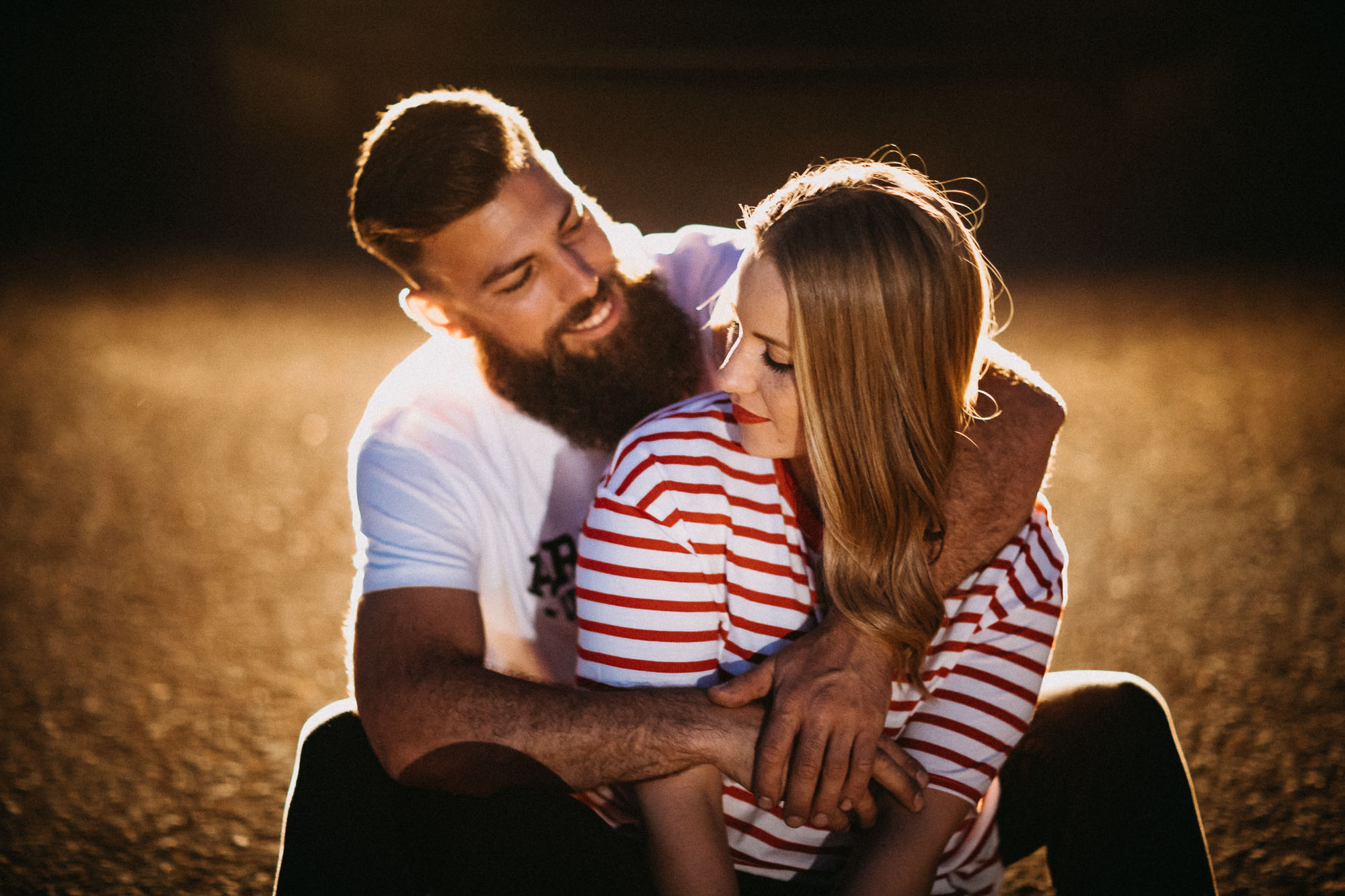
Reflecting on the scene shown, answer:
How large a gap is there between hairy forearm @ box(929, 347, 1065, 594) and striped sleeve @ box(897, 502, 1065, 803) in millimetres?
52

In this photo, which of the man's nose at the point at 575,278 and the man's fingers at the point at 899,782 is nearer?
the man's fingers at the point at 899,782

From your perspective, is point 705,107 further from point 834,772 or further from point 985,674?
point 834,772

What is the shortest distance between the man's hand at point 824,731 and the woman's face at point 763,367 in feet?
1.08

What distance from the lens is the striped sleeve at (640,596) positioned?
5.33 ft

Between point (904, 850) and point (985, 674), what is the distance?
31 centimetres

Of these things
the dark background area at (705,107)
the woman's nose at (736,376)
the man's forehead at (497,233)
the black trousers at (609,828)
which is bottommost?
the black trousers at (609,828)

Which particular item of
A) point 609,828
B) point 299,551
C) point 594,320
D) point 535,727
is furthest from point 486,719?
point 299,551

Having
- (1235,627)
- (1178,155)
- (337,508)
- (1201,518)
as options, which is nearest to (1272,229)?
(1178,155)

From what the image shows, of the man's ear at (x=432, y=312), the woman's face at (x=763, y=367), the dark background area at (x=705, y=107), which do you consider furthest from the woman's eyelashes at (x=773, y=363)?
the dark background area at (x=705, y=107)

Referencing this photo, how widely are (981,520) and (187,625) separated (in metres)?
3.31

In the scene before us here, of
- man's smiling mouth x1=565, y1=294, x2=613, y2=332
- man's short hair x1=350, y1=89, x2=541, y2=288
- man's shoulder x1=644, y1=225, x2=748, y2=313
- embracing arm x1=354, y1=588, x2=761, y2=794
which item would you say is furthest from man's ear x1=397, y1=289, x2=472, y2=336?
embracing arm x1=354, y1=588, x2=761, y2=794

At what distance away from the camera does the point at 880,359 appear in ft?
5.18

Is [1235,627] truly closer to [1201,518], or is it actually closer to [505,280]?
[1201,518]

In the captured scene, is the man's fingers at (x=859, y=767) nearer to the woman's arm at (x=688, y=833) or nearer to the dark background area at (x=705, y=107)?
the woman's arm at (x=688, y=833)
